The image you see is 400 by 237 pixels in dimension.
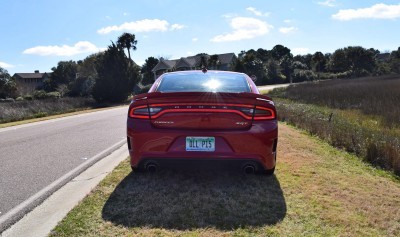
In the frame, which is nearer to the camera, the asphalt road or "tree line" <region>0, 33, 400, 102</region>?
the asphalt road

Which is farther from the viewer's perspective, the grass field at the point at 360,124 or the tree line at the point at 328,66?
the tree line at the point at 328,66

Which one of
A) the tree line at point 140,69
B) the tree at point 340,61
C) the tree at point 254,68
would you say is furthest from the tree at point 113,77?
the tree at point 340,61

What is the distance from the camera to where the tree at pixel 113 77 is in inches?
1529

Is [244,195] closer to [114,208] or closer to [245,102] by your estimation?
[245,102]

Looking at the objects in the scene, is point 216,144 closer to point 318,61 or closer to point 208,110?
point 208,110

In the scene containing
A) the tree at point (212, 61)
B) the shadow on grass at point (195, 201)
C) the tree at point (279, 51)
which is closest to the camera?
the shadow on grass at point (195, 201)

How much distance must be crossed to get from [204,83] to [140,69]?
4720 centimetres

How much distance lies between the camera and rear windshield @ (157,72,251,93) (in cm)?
474

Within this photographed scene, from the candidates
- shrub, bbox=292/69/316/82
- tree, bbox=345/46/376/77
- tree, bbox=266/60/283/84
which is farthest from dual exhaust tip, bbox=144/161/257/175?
tree, bbox=345/46/376/77

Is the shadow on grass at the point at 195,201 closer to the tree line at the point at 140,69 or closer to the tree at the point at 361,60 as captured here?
the tree line at the point at 140,69

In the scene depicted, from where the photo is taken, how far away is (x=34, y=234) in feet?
10.8

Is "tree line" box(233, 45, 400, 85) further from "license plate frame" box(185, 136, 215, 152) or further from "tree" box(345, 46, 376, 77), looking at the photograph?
"license plate frame" box(185, 136, 215, 152)

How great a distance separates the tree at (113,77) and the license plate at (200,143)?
36.2 metres

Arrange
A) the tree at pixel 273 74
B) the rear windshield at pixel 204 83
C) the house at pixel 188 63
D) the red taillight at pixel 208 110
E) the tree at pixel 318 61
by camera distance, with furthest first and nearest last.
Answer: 1. the tree at pixel 318 61
2. the house at pixel 188 63
3. the tree at pixel 273 74
4. the rear windshield at pixel 204 83
5. the red taillight at pixel 208 110
